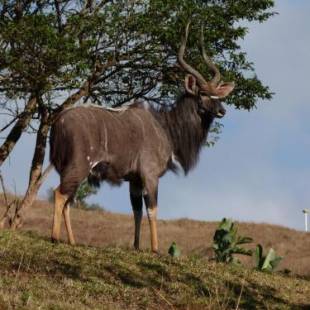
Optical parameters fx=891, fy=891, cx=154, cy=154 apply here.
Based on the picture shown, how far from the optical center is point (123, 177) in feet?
39.0

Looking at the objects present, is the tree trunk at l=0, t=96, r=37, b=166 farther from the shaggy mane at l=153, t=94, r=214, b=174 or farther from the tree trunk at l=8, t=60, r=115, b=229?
the shaggy mane at l=153, t=94, r=214, b=174

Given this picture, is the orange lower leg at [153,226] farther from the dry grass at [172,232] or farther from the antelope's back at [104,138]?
the dry grass at [172,232]

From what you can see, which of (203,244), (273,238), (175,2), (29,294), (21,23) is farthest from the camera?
(273,238)

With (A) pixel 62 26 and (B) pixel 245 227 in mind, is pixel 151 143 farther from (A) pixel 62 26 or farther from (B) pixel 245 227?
(B) pixel 245 227

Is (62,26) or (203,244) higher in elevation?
(62,26)

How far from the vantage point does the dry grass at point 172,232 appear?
29.8m

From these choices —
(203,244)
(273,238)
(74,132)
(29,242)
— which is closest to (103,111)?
(74,132)

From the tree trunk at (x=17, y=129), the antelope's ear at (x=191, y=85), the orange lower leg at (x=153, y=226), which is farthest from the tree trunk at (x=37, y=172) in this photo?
the orange lower leg at (x=153, y=226)

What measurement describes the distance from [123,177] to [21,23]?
4094 millimetres

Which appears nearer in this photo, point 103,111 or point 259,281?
point 259,281

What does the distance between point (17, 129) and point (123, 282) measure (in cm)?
818

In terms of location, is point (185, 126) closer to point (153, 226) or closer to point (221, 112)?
point (221, 112)

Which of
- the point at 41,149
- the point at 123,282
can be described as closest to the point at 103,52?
the point at 41,149

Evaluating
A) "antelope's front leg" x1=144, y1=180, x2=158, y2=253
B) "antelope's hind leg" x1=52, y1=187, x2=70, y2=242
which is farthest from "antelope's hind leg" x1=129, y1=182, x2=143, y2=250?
"antelope's hind leg" x1=52, y1=187, x2=70, y2=242
